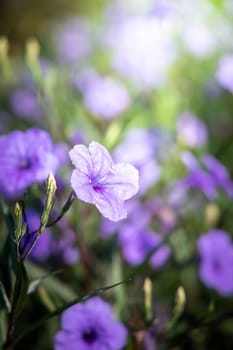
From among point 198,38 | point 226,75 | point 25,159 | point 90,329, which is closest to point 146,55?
point 198,38

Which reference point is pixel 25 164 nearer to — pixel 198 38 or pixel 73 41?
pixel 198 38

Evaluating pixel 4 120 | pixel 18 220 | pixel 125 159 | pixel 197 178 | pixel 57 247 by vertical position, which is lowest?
pixel 4 120

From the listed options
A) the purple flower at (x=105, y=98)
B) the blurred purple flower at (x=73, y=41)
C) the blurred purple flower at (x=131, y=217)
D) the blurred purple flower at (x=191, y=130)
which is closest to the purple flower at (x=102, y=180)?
the blurred purple flower at (x=131, y=217)

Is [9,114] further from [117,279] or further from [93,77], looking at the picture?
[117,279]

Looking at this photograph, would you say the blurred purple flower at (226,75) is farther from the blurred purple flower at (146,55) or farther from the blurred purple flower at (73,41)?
the blurred purple flower at (73,41)

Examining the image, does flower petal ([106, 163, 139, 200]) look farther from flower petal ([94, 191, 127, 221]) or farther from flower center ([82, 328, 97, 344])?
flower center ([82, 328, 97, 344])

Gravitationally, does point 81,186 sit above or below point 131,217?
above
